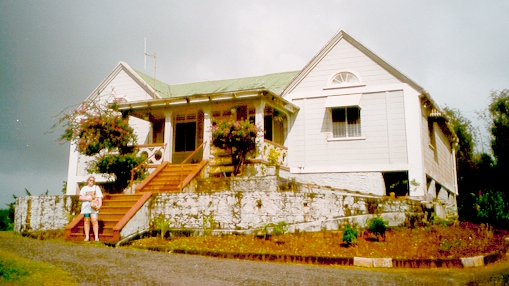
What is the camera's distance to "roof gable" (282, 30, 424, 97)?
16969mm

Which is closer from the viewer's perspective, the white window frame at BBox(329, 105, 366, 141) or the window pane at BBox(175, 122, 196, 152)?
the white window frame at BBox(329, 105, 366, 141)

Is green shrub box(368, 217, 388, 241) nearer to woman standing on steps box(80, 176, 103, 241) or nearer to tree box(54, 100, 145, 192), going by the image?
woman standing on steps box(80, 176, 103, 241)

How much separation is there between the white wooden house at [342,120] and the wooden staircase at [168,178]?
891 millimetres

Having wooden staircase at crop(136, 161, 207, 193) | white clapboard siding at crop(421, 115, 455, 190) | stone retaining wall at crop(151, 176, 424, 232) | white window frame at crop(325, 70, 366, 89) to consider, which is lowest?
stone retaining wall at crop(151, 176, 424, 232)

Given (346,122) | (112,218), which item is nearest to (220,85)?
(346,122)

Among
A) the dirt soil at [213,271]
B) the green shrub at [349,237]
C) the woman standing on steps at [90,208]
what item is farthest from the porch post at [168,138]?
the green shrub at [349,237]

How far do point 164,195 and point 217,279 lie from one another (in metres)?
6.35

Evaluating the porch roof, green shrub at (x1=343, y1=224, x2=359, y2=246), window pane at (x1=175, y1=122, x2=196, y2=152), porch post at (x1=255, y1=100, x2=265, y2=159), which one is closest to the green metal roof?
the porch roof

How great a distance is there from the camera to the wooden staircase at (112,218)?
1175 cm

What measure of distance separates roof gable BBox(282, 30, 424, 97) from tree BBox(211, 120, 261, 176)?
12.8 feet

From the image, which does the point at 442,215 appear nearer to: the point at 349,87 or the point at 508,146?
the point at 349,87

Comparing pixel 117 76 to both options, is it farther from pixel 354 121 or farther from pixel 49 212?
pixel 354 121

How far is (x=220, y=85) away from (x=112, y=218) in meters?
11.2

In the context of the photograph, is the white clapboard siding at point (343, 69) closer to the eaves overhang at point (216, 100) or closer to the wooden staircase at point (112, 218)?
the eaves overhang at point (216, 100)
